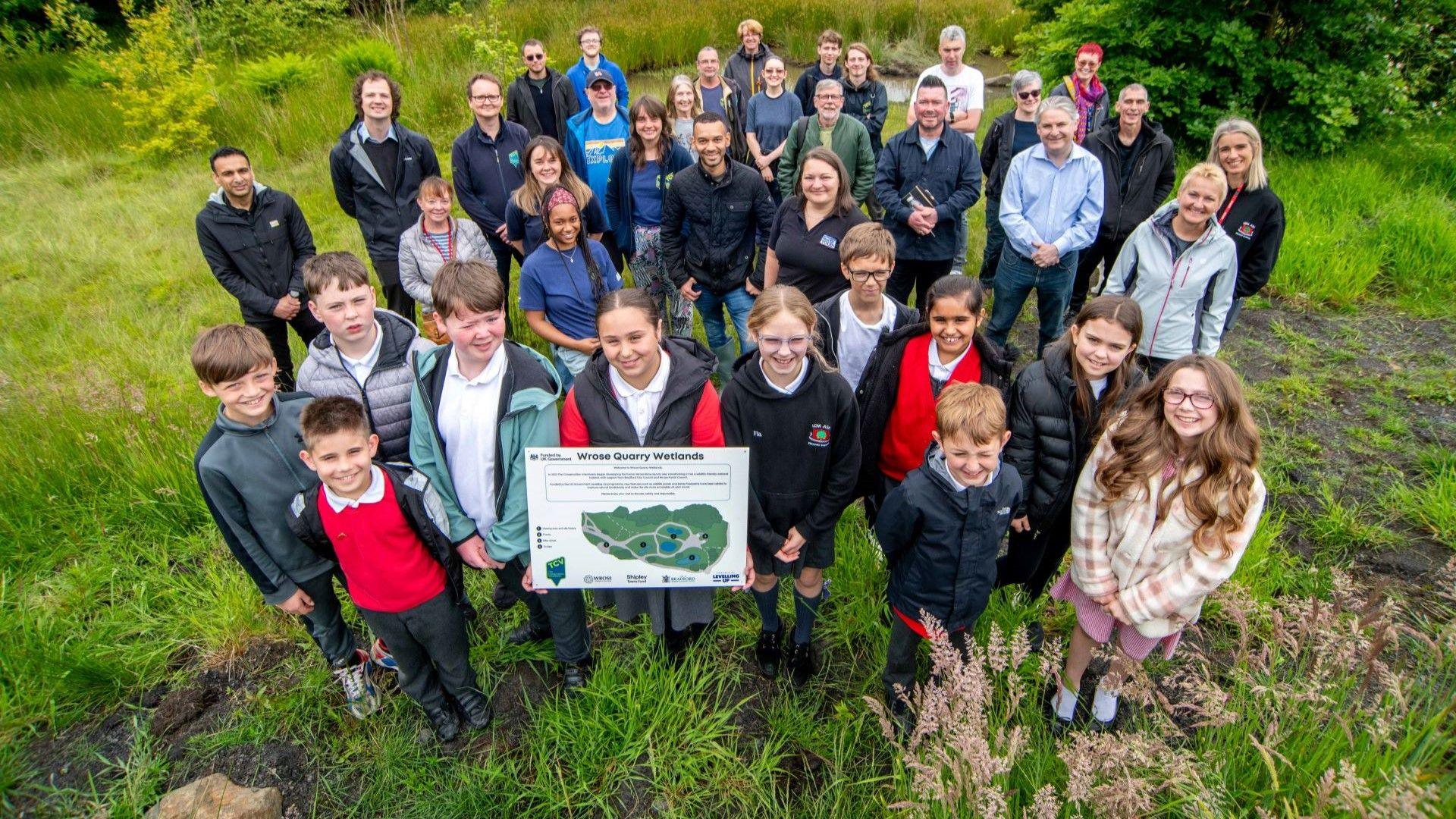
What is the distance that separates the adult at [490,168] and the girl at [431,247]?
0.66 metres

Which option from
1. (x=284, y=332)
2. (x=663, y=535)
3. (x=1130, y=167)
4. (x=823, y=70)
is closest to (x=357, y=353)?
(x=663, y=535)

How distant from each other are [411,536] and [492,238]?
3982 mm

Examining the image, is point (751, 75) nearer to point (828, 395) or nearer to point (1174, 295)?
point (1174, 295)

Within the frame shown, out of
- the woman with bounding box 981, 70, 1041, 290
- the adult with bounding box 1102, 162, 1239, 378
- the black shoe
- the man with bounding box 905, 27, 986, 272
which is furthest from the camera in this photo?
the man with bounding box 905, 27, 986, 272

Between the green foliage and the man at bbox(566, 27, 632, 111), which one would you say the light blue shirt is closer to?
the man at bbox(566, 27, 632, 111)

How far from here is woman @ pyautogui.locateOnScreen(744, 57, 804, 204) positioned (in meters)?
7.21

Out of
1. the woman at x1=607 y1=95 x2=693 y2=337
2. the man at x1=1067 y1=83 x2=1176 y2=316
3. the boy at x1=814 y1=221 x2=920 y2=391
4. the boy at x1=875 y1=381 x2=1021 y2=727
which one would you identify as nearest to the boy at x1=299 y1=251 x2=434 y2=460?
the boy at x1=814 y1=221 x2=920 y2=391

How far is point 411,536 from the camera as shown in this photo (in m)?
3.00

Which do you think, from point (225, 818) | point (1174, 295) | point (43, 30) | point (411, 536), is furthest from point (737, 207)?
point (43, 30)

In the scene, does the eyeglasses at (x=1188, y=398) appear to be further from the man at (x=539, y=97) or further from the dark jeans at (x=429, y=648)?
the man at (x=539, y=97)

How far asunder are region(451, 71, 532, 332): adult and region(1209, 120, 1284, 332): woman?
17.2ft

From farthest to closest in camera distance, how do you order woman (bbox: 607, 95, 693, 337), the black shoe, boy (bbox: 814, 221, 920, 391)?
woman (bbox: 607, 95, 693, 337), the black shoe, boy (bbox: 814, 221, 920, 391)

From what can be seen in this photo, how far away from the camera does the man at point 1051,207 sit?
509 centimetres

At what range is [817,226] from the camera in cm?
457
